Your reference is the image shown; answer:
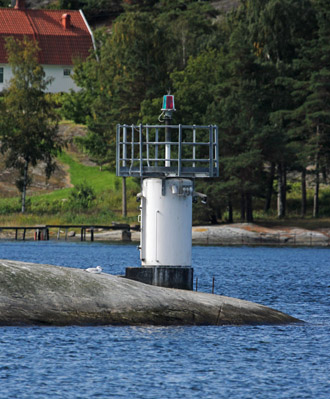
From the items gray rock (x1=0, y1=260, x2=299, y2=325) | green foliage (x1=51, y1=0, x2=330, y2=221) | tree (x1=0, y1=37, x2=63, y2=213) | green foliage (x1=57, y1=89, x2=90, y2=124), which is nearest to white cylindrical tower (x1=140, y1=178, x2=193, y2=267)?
gray rock (x1=0, y1=260, x2=299, y2=325)

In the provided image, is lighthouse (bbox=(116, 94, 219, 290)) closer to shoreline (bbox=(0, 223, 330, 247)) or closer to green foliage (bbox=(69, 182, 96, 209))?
shoreline (bbox=(0, 223, 330, 247))

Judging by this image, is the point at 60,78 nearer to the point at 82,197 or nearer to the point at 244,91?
the point at 82,197

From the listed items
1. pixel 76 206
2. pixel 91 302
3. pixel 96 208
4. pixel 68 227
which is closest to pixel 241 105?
pixel 96 208

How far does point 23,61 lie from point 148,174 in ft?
236

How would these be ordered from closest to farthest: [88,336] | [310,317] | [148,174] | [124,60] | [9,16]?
[88,336]
[148,174]
[310,317]
[124,60]
[9,16]

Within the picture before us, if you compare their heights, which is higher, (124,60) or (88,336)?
(124,60)

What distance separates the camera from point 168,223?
28734 millimetres

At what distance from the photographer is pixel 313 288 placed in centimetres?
4744

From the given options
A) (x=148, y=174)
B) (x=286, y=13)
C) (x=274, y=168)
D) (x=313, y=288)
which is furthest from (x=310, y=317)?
(x=286, y=13)

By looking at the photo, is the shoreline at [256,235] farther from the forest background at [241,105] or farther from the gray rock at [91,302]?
the gray rock at [91,302]

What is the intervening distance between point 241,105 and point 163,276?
61725 millimetres

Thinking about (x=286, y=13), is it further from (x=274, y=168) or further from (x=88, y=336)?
(x=88, y=336)

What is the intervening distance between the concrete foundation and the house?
95495 millimetres

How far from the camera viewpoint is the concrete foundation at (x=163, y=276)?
28.8 metres
